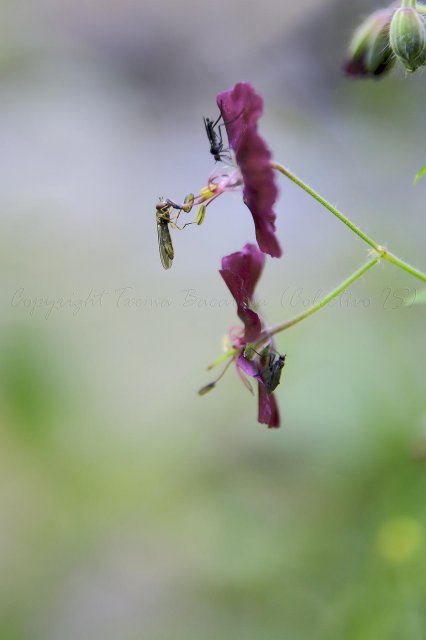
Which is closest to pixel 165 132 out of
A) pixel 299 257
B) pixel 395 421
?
pixel 299 257

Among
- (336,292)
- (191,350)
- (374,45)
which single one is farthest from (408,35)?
(191,350)

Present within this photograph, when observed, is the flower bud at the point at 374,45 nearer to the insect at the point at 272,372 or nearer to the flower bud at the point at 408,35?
the flower bud at the point at 408,35

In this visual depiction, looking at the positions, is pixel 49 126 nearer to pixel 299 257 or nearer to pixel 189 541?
pixel 299 257

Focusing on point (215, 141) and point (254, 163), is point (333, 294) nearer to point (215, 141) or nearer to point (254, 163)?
point (254, 163)

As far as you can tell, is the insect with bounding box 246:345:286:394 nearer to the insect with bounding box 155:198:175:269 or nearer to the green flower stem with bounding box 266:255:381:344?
the green flower stem with bounding box 266:255:381:344

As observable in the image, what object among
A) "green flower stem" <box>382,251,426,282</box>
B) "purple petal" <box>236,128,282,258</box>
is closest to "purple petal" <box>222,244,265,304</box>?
"purple petal" <box>236,128,282,258</box>

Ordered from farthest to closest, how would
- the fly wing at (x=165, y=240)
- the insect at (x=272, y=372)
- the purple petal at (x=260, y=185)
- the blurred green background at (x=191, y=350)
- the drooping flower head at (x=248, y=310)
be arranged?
the blurred green background at (x=191, y=350) < the fly wing at (x=165, y=240) < the drooping flower head at (x=248, y=310) < the insect at (x=272, y=372) < the purple petal at (x=260, y=185)

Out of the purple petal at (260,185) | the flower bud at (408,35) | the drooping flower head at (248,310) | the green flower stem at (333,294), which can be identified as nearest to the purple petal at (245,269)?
the drooping flower head at (248,310)
